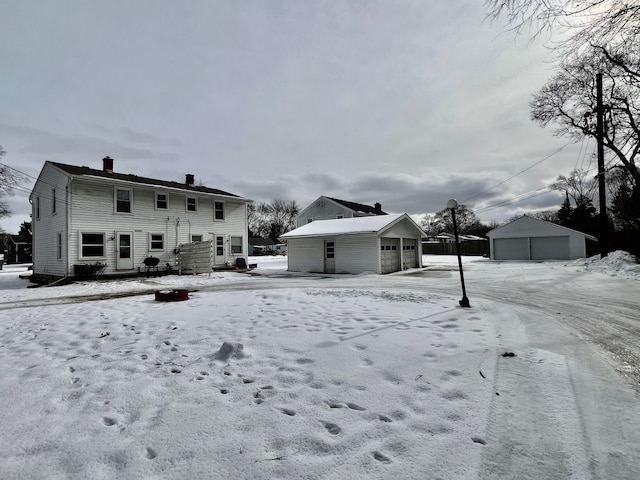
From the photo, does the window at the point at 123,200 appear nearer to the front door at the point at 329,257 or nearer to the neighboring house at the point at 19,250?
the front door at the point at 329,257

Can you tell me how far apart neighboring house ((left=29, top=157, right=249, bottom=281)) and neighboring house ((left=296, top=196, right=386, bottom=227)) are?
16.7m

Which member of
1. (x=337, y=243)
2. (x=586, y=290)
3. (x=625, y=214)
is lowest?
(x=586, y=290)

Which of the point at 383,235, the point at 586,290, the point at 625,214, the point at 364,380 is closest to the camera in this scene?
the point at 364,380

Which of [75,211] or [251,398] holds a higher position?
[75,211]

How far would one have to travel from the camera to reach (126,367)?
12.7 ft

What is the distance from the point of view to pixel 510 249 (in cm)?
3052

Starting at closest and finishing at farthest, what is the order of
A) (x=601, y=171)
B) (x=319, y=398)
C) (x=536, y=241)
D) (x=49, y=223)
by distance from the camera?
(x=319, y=398)
(x=49, y=223)
(x=601, y=171)
(x=536, y=241)

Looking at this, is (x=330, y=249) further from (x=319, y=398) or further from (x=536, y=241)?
(x=536, y=241)

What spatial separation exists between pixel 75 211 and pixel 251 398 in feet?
56.1

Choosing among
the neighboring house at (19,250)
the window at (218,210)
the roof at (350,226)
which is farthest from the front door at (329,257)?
the neighboring house at (19,250)

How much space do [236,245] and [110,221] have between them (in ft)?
25.5

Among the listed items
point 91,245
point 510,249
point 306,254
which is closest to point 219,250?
point 306,254

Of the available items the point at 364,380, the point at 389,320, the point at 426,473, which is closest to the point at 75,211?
the point at 389,320

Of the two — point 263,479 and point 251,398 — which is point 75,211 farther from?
point 263,479
